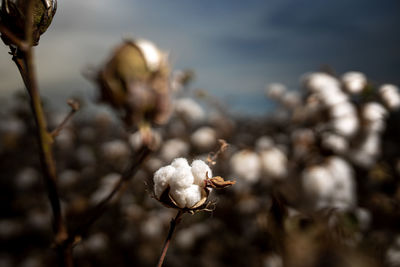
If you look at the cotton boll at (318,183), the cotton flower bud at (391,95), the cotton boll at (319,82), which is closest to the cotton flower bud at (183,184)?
the cotton boll at (318,183)

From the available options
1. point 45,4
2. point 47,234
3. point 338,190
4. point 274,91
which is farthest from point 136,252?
point 45,4

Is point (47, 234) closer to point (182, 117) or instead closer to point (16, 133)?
point (16, 133)

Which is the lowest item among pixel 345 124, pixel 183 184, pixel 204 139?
pixel 204 139

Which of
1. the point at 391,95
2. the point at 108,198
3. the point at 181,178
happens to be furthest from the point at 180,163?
the point at 391,95

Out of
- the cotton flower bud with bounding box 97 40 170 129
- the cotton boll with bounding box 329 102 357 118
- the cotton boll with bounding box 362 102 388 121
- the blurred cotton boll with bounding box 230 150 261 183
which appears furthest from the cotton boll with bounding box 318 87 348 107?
the cotton flower bud with bounding box 97 40 170 129

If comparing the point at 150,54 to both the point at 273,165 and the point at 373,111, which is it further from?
the point at 373,111

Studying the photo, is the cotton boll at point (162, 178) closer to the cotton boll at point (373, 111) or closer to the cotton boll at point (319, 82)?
the cotton boll at point (373, 111)

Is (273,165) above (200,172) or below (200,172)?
below

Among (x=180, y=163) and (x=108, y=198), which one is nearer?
(x=180, y=163)
